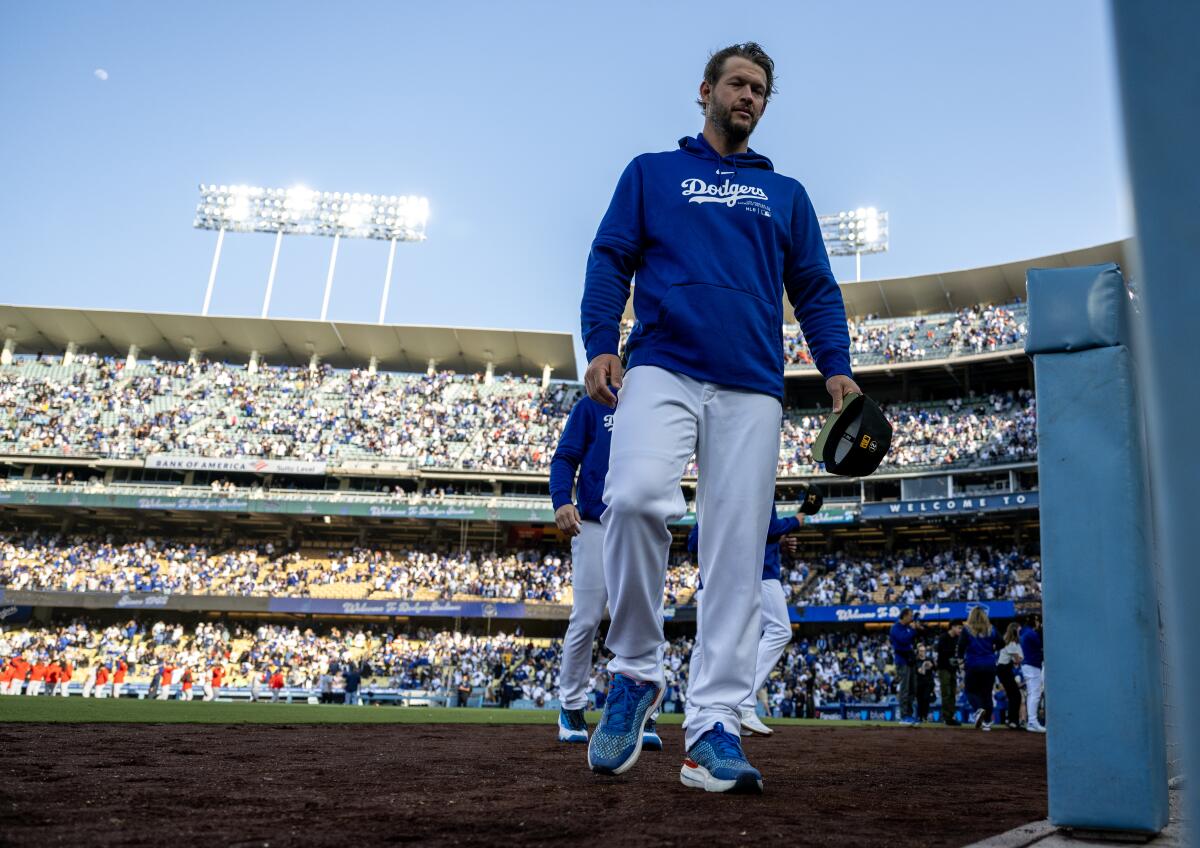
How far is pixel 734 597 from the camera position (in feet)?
9.31

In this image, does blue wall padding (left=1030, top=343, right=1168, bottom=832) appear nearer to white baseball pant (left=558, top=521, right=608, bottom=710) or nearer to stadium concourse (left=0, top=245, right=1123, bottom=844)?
white baseball pant (left=558, top=521, right=608, bottom=710)

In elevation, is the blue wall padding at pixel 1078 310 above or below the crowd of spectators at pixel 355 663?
above

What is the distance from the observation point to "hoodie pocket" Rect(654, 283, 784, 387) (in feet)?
9.39

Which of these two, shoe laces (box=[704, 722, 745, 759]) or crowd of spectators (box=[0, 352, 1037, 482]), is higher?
crowd of spectators (box=[0, 352, 1037, 482])

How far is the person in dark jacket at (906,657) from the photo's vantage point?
12.2 meters

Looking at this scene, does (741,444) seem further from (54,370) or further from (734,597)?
(54,370)

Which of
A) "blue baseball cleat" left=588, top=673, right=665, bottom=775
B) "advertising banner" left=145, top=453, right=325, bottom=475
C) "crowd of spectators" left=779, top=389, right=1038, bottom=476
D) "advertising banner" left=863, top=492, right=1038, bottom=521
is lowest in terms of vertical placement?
"blue baseball cleat" left=588, top=673, right=665, bottom=775

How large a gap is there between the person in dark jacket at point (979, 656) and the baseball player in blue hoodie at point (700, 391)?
956 cm

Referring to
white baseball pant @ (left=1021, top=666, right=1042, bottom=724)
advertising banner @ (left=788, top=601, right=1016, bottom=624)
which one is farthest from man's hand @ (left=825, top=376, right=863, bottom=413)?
advertising banner @ (left=788, top=601, right=1016, bottom=624)

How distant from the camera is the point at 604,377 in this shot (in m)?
2.86

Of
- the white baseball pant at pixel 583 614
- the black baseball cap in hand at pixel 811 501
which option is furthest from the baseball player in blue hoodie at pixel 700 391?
the black baseball cap in hand at pixel 811 501

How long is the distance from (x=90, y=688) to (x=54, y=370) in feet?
74.3

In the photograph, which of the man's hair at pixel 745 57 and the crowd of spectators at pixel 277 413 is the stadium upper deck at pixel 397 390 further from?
the man's hair at pixel 745 57

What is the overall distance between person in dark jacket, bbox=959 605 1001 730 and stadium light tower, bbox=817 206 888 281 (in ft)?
106
